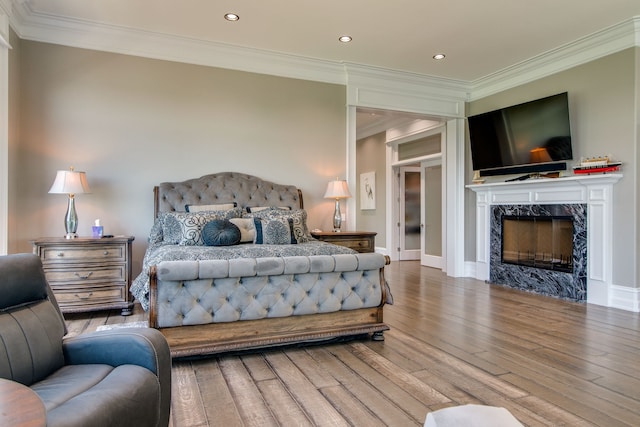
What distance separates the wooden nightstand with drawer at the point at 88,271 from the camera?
393 cm

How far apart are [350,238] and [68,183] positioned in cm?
325

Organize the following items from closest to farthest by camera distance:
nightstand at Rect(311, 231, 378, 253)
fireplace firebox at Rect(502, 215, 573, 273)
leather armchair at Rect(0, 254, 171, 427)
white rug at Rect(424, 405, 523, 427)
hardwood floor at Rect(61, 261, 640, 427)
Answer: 1. white rug at Rect(424, 405, 523, 427)
2. leather armchair at Rect(0, 254, 171, 427)
3. hardwood floor at Rect(61, 261, 640, 427)
4. nightstand at Rect(311, 231, 378, 253)
5. fireplace firebox at Rect(502, 215, 573, 273)

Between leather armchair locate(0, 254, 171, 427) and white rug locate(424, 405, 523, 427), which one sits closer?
white rug locate(424, 405, 523, 427)

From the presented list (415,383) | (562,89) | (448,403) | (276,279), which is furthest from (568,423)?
(562,89)

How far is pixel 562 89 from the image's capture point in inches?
208

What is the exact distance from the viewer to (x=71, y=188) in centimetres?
401

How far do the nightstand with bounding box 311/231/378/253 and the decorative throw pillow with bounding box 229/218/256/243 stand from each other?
104 cm

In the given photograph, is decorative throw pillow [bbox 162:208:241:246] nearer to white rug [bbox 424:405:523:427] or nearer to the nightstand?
the nightstand

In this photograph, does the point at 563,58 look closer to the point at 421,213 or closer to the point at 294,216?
the point at 421,213

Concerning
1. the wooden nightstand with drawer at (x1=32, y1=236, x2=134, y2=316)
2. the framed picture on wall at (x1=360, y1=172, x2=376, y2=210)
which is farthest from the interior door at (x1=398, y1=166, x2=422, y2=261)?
the wooden nightstand with drawer at (x1=32, y1=236, x2=134, y2=316)

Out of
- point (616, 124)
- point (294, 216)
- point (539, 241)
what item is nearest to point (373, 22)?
point (294, 216)

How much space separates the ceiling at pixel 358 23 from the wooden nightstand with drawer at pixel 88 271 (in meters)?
2.37

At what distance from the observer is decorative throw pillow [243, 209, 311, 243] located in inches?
173

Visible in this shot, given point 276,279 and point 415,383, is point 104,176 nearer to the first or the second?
point 276,279
